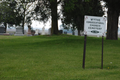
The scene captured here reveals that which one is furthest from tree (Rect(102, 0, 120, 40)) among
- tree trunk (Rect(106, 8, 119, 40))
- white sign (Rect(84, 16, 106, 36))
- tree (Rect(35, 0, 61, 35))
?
white sign (Rect(84, 16, 106, 36))

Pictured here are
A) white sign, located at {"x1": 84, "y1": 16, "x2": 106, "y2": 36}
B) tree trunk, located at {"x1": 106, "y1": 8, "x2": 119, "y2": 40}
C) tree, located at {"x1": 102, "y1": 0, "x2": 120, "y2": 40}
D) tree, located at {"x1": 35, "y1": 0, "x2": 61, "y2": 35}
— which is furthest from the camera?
tree, located at {"x1": 35, "y1": 0, "x2": 61, "y2": 35}

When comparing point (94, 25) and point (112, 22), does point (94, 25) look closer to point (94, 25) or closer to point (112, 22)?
point (94, 25)

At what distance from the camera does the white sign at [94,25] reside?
24.9 feet

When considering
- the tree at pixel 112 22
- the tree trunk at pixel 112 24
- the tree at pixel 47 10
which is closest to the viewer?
the tree at pixel 112 22

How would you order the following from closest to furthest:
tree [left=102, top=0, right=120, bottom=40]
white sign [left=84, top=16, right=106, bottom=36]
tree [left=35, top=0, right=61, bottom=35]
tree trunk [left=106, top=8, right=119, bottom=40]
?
white sign [left=84, top=16, right=106, bottom=36]
tree [left=102, top=0, right=120, bottom=40]
tree trunk [left=106, top=8, right=119, bottom=40]
tree [left=35, top=0, right=61, bottom=35]

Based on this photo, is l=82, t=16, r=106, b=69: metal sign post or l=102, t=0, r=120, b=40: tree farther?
l=102, t=0, r=120, b=40: tree

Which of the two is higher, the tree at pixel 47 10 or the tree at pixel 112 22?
the tree at pixel 47 10

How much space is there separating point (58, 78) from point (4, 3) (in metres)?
18.4

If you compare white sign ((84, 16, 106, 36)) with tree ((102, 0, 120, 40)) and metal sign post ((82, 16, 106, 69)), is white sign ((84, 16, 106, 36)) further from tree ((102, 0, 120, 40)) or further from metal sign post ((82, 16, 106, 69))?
tree ((102, 0, 120, 40))

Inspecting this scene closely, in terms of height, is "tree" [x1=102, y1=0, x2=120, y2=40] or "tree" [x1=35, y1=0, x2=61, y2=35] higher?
"tree" [x1=35, y1=0, x2=61, y2=35]

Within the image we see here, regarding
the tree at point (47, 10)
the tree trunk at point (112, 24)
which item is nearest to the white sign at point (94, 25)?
the tree trunk at point (112, 24)

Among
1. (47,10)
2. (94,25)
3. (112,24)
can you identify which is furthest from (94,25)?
(47,10)

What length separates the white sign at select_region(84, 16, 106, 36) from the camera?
760cm

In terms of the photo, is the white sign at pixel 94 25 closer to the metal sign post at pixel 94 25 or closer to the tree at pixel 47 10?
the metal sign post at pixel 94 25
